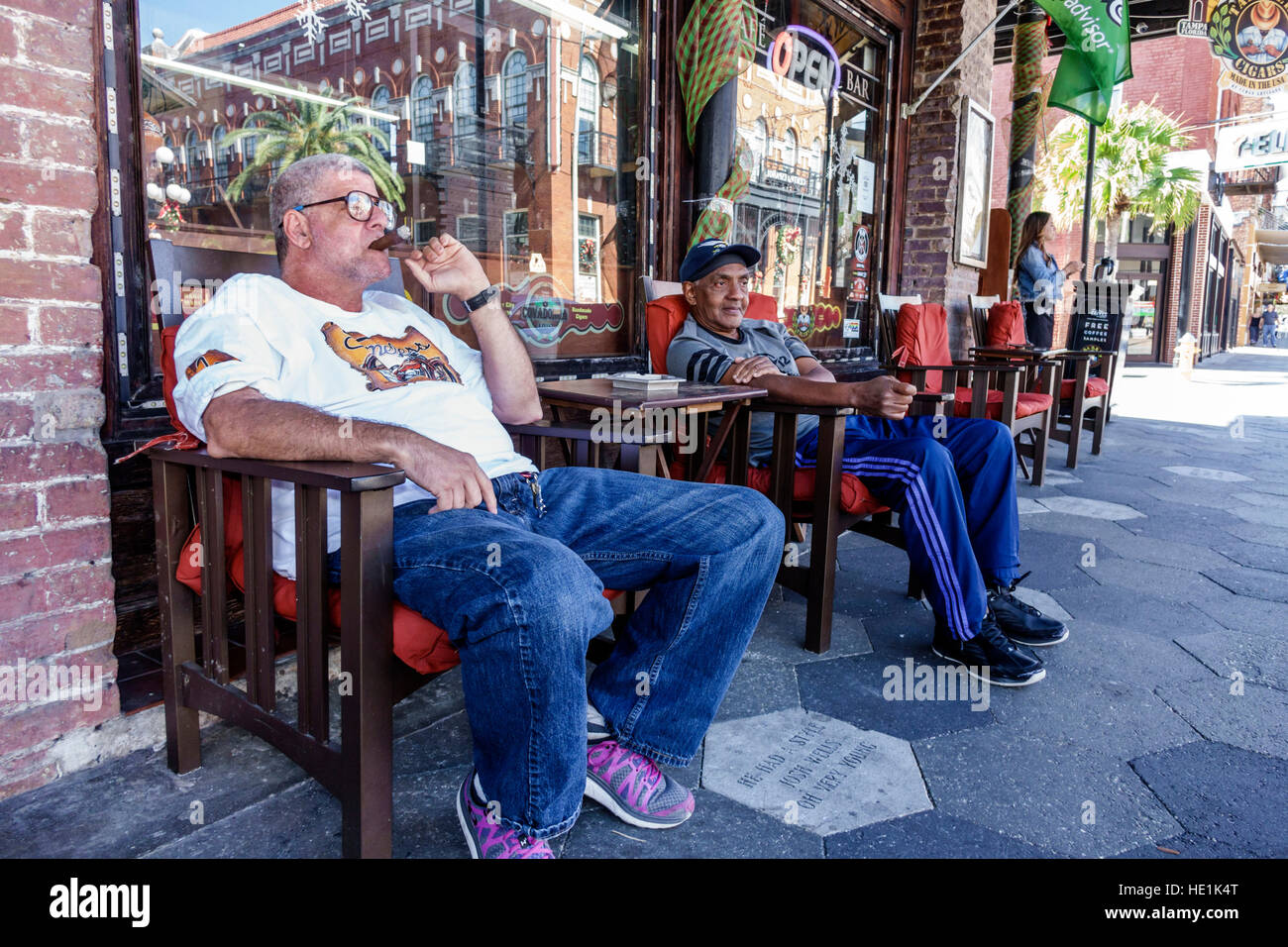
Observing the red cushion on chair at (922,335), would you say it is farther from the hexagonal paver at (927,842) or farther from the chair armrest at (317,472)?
the chair armrest at (317,472)

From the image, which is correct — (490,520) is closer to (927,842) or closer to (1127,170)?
(927,842)

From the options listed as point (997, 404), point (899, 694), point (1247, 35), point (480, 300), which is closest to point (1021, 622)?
point (899, 694)

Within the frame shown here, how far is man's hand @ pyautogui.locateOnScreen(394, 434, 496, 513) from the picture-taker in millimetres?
1326

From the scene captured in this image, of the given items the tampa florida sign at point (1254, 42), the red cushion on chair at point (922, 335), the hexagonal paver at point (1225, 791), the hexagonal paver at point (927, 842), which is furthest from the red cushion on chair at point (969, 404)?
the tampa florida sign at point (1254, 42)

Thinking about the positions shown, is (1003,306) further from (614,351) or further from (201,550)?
(201,550)

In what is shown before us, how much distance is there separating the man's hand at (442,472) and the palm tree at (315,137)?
157 centimetres

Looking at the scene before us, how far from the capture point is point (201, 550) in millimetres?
1562

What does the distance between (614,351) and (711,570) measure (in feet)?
7.28

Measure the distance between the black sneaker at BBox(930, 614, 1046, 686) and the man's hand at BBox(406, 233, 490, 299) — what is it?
5.01 feet

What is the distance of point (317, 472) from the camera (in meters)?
1.25
